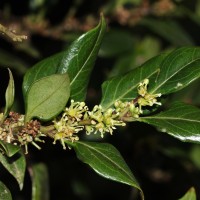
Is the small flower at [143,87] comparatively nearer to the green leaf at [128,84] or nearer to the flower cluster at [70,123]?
the green leaf at [128,84]

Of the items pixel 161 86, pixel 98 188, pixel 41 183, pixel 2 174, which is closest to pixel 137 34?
pixel 98 188

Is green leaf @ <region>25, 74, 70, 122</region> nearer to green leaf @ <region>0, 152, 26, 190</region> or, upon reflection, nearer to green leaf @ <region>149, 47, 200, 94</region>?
green leaf @ <region>0, 152, 26, 190</region>

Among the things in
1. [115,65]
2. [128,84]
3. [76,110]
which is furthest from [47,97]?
[115,65]

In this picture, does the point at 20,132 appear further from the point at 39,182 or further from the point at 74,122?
the point at 39,182

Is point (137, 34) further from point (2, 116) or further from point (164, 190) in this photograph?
point (2, 116)

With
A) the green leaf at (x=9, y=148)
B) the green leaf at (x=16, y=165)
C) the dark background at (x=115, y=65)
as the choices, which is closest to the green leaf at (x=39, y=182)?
the green leaf at (x=16, y=165)

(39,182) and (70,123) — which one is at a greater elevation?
(70,123)

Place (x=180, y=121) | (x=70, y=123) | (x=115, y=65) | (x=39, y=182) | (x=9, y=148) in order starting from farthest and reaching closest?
(x=115, y=65) < (x=39, y=182) < (x=180, y=121) < (x=70, y=123) < (x=9, y=148)
